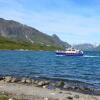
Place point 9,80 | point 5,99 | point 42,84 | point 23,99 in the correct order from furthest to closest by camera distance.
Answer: point 9,80 < point 42,84 < point 23,99 < point 5,99

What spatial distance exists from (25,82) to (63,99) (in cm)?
2136

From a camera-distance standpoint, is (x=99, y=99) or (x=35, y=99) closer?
(x=35, y=99)

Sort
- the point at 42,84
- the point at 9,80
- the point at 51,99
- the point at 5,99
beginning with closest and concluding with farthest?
the point at 5,99
the point at 51,99
the point at 42,84
the point at 9,80

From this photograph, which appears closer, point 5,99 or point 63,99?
point 5,99

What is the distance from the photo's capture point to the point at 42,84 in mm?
48719

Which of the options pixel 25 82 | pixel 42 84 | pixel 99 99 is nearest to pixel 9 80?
pixel 25 82

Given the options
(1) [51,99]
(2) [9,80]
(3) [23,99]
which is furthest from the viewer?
(2) [9,80]

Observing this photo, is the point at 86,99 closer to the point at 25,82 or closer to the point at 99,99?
the point at 99,99

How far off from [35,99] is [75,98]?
500 centimetres

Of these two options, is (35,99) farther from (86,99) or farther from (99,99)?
(99,99)

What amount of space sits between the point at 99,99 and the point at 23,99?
9.73 meters

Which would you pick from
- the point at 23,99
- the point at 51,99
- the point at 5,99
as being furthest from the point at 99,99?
the point at 5,99

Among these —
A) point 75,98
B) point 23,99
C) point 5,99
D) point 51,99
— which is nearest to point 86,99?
point 75,98

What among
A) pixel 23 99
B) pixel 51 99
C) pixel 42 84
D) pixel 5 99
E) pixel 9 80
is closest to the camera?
pixel 5 99
